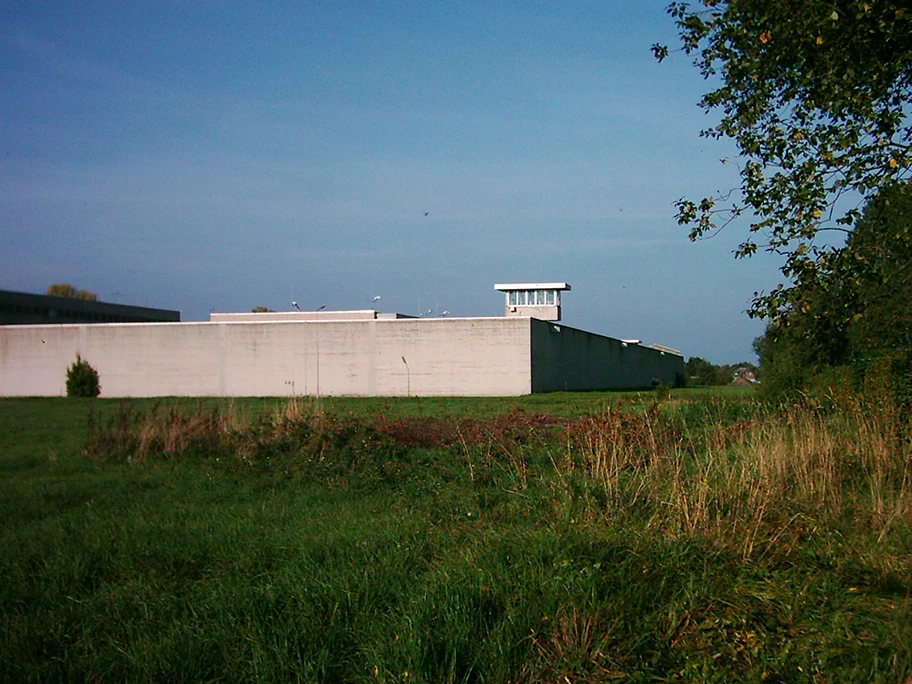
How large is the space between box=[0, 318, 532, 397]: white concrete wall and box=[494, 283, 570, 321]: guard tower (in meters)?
19.4

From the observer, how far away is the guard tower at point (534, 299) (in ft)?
212

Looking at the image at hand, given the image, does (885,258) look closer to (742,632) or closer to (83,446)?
(742,632)

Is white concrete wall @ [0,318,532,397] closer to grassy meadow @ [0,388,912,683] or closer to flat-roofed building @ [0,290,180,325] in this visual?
flat-roofed building @ [0,290,180,325]

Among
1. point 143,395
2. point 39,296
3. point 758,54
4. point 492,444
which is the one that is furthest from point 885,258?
point 39,296

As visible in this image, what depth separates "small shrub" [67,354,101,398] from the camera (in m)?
47.8

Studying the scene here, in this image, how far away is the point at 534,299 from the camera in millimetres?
65688

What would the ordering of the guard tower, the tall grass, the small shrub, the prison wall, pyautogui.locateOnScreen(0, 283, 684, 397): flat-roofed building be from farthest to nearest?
the guard tower → the small shrub → the prison wall → pyautogui.locateOnScreen(0, 283, 684, 397): flat-roofed building → the tall grass

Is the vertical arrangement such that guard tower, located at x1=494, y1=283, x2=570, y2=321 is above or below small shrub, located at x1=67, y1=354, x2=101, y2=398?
above

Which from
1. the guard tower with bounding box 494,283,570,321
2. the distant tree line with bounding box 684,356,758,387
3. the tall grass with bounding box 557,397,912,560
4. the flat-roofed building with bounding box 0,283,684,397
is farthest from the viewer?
the distant tree line with bounding box 684,356,758,387

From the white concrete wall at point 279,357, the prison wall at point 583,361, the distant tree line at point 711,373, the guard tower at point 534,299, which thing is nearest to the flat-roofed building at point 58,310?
the white concrete wall at point 279,357

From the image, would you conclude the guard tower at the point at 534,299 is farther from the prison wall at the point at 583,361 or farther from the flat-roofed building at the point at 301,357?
the flat-roofed building at the point at 301,357

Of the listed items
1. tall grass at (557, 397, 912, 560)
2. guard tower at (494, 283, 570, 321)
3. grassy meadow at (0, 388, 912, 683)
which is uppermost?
guard tower at (494, 283, 570, 321)

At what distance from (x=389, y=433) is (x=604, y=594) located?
8.67 meters

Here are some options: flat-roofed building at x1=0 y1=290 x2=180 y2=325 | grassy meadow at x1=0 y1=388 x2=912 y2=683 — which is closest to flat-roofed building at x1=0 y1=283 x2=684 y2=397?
flat-roofed building at x1=0 y1=290 x2=180 y2=325
